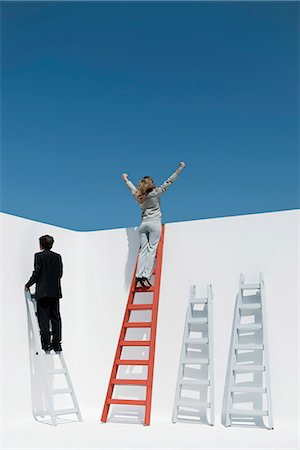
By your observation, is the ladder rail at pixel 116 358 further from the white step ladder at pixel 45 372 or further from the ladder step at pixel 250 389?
the ladder step at pixel 250 389

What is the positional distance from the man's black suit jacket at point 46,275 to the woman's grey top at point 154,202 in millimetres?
1053

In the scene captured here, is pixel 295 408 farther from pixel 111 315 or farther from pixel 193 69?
pixel 193 69

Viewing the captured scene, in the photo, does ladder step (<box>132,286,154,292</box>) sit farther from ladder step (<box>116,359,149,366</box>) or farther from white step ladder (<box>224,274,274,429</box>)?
white step ladder (<box>224,274,274,429</box>)

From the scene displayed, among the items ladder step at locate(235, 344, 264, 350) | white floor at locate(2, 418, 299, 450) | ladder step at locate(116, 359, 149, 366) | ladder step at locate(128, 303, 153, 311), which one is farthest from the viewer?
ladder step at locate(128, 303, 153, 311)

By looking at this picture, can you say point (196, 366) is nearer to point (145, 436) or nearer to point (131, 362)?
point (131, 362)

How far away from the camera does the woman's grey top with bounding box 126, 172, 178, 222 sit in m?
5.63

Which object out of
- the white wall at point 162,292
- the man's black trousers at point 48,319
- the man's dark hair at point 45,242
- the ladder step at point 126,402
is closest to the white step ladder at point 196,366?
the white wall at point 162,292

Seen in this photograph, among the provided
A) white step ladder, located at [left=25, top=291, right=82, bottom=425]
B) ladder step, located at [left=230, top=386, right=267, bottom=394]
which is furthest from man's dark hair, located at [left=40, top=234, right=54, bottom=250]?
ladder step, located at [left=230, top=386, right=267, bottom=394]

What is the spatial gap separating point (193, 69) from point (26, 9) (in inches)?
82.2

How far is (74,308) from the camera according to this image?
5.89 meters

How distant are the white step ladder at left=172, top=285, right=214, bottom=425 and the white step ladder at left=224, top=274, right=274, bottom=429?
0.21 m

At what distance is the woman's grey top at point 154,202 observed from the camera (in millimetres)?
5633

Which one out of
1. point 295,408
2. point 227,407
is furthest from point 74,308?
point 295,408

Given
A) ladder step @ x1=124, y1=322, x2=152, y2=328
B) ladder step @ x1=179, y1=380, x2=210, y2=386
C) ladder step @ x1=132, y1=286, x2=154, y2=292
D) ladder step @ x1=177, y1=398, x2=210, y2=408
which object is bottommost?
ladder step @ x1=177, y1=398, x2=210, y2=408
